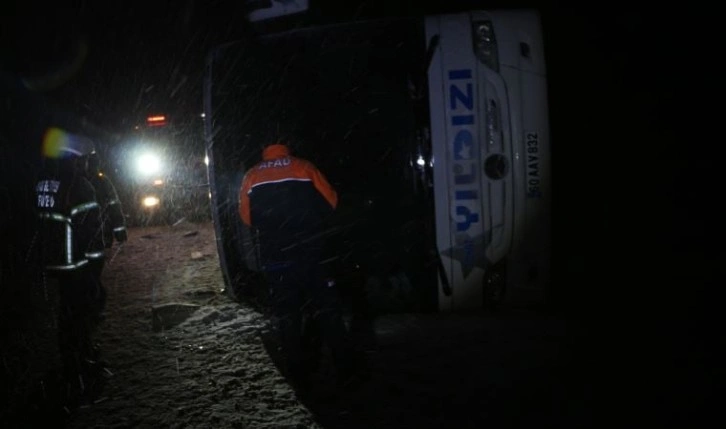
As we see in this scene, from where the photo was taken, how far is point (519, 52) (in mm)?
3512

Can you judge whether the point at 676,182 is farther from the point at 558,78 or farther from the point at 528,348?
the point at 528,348

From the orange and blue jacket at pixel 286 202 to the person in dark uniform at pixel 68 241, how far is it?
163 cm

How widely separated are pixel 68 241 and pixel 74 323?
65 cm

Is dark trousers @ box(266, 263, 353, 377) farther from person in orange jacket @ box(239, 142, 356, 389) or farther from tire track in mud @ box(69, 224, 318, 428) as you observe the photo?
tire track in mud @ box(69, 224, 318, 428)

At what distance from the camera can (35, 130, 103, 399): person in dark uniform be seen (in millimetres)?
3727

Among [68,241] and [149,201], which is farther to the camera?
[149,201]

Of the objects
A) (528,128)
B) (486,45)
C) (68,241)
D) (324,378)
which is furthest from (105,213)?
(528,128)

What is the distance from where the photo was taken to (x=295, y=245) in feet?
10.3

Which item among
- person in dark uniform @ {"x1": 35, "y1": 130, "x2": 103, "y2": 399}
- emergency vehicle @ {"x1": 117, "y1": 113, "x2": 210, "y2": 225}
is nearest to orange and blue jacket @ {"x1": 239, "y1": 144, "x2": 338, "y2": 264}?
person in dark uniform @ {"x1": 35, "y1": 130, "x2": 103, "y2": 399}

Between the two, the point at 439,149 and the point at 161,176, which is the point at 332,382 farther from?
the point at 161,176

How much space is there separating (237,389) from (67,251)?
1781 mm

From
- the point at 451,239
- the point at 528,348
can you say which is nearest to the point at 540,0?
the point at 451,239

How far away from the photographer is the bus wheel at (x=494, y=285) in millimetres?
3641

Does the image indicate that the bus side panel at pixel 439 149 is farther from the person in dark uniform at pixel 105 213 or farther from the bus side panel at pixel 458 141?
the person in dark uniform at pixel 105 213
